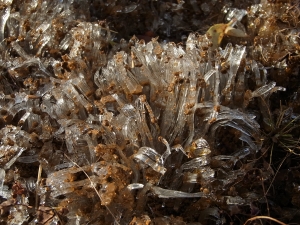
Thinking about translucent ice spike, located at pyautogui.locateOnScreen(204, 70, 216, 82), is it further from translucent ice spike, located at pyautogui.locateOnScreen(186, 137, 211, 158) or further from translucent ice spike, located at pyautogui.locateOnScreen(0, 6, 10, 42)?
translucent ice spike, located at pyautogui.locateOnScreen(0, 6, 10, 42)

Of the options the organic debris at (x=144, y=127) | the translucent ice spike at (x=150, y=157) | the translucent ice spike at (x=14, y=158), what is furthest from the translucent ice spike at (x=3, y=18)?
the translucent ice spike at (x=150, y=157)

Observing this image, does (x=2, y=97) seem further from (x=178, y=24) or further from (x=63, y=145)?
(x=178, y=24)

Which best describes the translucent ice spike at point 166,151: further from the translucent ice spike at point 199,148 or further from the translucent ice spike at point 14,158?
the translucent ice spike at point 14,158

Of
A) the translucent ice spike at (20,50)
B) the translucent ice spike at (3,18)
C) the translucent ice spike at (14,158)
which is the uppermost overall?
the translucent ice spike at (3,18)

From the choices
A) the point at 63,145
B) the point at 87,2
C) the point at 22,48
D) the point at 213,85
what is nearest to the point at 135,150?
the point at 63,145

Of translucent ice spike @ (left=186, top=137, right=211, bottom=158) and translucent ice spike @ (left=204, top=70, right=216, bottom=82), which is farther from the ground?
translucent ice spike @ (left=204, top=70, right=216, bottom=82)

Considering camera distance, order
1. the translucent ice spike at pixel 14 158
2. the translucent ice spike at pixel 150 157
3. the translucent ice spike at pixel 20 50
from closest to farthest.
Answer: the translucent ice spike at pixel 150 157 → the translucent ice spike at pixel 14 158 → the translucent ice spike at pixel 20 50

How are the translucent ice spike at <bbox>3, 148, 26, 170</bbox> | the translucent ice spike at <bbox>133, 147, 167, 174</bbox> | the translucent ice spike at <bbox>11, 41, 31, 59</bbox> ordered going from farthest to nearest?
1. the translucent ice spike at <bbox>11, 41, 31, 59</bbox>
2. the translucent ice spike at <bbox>3, 148, 26, 170</bbox>
3. the translucent ice spike at <bbox>133, 147, 167, 174</bbox>

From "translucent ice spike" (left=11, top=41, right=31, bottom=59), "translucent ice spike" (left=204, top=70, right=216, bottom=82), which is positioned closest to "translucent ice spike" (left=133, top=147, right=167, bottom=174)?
"translucent ice spike" (left=204, top=70, right=216, bottom=82)

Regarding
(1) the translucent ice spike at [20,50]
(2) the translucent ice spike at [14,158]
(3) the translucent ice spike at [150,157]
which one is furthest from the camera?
(1) the translucent ice spike at [20,50]
